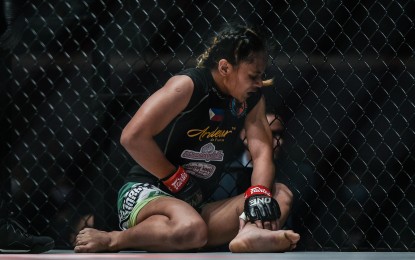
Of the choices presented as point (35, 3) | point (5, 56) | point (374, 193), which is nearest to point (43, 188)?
A: point (5, 56)

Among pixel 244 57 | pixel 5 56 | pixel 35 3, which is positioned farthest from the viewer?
pixel 35 3

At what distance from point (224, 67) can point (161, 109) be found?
0.28 meters

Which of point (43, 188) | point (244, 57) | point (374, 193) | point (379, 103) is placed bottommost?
point (374, 193)

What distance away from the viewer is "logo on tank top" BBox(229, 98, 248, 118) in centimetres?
292

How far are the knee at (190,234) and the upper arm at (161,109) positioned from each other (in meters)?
0.33

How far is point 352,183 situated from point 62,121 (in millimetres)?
1359

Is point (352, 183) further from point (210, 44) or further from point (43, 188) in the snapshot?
point (43, 188)

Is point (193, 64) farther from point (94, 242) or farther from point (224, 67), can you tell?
point (94, 242)

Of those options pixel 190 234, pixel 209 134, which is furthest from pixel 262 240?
pixel 209 134

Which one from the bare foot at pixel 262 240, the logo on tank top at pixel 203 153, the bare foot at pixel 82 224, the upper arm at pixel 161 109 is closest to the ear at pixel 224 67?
the upper arm at pixel 161 109

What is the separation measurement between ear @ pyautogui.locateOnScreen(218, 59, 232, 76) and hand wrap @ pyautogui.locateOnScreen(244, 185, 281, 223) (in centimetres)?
42

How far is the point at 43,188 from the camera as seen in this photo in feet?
12.4

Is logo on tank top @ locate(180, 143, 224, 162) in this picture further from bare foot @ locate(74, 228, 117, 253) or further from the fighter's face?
bare foot @ locate(74, 228, 117, 253)

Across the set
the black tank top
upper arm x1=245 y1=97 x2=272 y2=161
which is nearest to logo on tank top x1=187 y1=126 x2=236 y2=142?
the black tank top
